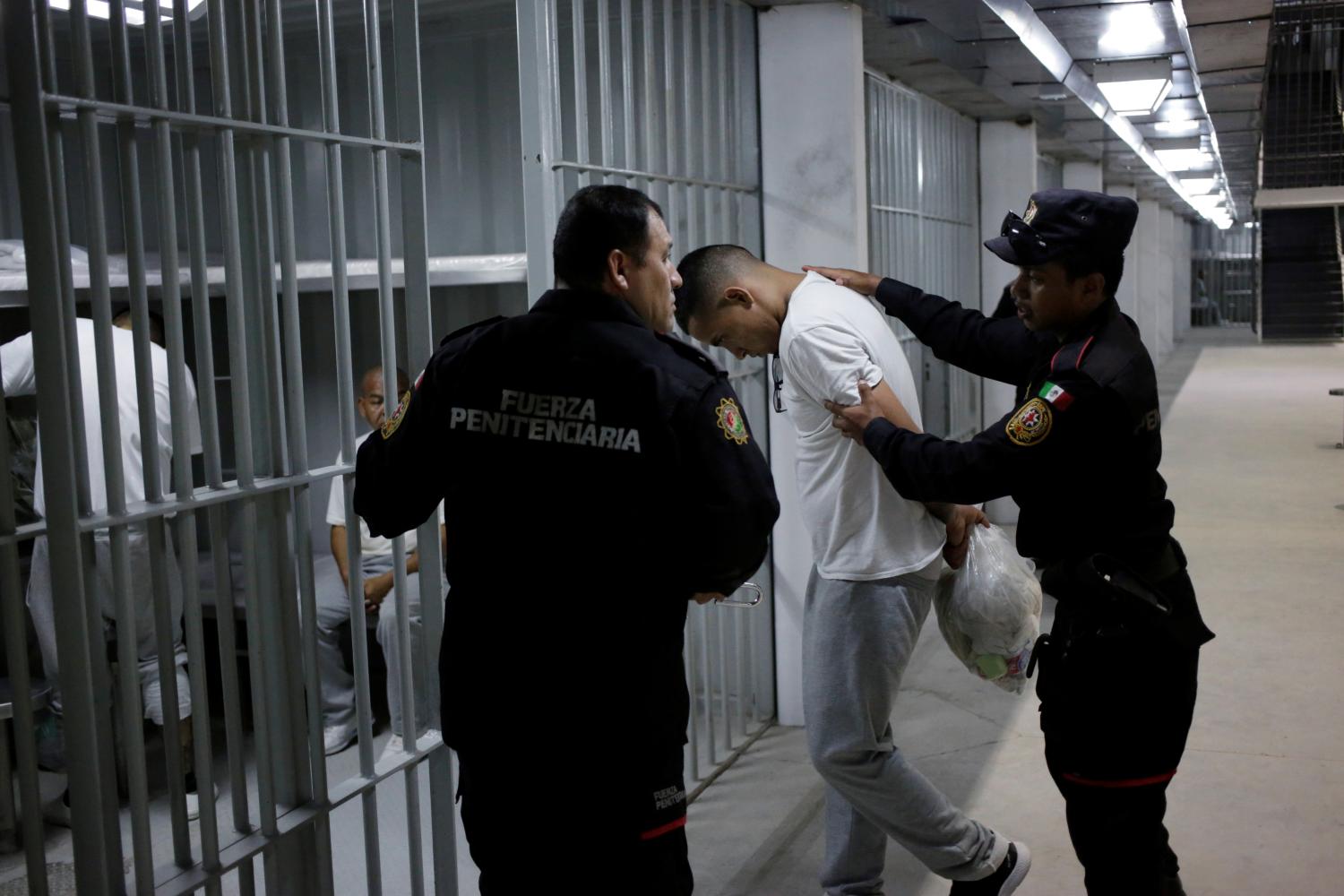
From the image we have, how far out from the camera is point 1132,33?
16.8ft

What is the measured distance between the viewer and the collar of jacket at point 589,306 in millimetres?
2070

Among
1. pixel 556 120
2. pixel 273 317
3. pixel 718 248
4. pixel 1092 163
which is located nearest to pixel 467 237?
pixel 556 120

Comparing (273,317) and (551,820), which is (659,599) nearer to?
(551,820)

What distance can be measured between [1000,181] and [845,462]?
568cm

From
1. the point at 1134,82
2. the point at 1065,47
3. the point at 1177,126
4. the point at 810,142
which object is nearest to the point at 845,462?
the point at 810,142

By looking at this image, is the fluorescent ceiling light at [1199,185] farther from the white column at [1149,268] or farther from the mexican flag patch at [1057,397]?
the mexican flag patch at [1057,397]

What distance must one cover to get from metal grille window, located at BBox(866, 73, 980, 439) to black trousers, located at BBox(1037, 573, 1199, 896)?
3.42 m

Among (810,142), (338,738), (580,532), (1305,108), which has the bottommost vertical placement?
(338,738)

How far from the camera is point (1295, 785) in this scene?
163 inches

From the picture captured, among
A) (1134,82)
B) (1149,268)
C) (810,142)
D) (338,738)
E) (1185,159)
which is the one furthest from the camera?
(1149,268)

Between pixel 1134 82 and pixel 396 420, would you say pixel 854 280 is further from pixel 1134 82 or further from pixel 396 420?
pixel 1134 82

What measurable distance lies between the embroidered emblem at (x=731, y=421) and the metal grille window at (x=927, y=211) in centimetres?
381

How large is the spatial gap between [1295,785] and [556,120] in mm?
3201

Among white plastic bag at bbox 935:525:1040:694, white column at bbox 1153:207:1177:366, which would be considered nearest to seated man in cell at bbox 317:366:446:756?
white plastic bag at bbox 935:525:1040:694
